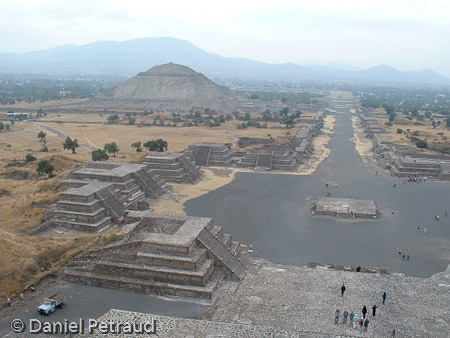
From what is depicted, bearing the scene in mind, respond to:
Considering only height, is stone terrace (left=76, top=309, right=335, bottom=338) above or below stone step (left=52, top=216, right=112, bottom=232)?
above

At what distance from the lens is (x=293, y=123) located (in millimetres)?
82438

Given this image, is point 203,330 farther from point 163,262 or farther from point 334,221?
point 334,221

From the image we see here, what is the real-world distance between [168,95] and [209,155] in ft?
236

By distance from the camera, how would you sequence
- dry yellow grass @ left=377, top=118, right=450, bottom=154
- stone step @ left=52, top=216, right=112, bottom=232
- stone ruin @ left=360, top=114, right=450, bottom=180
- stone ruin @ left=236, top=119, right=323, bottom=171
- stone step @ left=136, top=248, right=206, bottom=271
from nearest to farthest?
stone step @ left=136, top=248, right=206, bottom=271 → stone step @ left=52, top=216, right=112, bottom=232 → stone ruin @ left=360, top=114, right=450, bottom=180 → stone ruin @ left=236, top=119, right=323, bottom=171 → dry yellow grass @ left=377, top=118, right=450, bottom=154

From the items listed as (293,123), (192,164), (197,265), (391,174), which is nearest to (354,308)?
(197,265)

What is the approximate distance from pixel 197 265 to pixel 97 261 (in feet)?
17.3

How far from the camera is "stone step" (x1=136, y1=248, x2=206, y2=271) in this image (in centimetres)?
1834

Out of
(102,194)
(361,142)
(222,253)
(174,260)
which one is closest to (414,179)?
(361,142)

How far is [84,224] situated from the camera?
25.5 m

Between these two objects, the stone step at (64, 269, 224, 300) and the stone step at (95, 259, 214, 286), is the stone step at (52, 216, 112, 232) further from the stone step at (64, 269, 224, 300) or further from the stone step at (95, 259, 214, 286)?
the stone step at (95, 259, 214, 286)

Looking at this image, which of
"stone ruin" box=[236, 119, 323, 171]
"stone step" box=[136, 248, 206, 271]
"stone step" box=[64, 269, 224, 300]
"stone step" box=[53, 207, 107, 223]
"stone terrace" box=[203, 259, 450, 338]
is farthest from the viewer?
"stone ruin" box=[236, 119, 323, 171]

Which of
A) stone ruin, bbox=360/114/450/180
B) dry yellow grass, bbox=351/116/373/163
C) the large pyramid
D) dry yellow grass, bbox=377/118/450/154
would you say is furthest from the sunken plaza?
the large pyramid

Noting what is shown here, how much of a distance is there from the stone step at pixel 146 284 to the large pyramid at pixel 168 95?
296 ft

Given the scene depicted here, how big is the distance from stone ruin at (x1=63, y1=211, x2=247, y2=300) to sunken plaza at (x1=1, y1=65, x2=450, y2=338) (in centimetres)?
5
